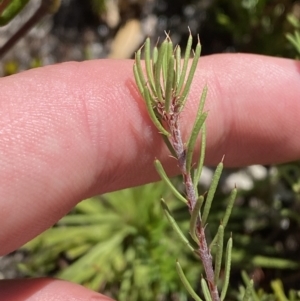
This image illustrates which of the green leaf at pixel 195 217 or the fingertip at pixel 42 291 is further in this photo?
the fingertip at pixel 42 291

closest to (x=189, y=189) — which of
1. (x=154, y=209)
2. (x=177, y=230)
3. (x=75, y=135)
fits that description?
(x=177, y=230)

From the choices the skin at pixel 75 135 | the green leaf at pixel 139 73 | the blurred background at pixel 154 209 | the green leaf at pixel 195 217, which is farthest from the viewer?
the blurred background at pixel 154 209

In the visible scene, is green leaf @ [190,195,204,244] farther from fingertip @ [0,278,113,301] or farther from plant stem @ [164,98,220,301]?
fingertip @ [0,278,113,301]

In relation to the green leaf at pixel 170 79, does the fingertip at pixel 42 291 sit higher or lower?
lower

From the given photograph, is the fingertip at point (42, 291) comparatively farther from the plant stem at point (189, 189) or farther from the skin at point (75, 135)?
the plant stem at point (189, 189)

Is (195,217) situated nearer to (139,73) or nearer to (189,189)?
(189,189)

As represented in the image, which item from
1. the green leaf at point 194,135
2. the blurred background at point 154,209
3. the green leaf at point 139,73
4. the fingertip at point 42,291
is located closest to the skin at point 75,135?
the fingertip at point 42,291

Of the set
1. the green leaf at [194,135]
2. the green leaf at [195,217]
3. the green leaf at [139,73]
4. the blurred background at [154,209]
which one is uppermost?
the green leaf at [139,73]
